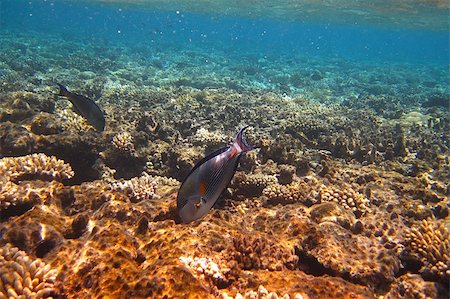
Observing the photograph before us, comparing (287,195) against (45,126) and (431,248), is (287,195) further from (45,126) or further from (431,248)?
(45,126)

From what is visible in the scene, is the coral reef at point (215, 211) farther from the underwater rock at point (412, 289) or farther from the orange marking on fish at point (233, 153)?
the orange marking on fish at point (233, 153)

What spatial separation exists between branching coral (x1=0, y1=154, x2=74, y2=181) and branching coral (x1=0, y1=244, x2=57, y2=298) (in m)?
2.88

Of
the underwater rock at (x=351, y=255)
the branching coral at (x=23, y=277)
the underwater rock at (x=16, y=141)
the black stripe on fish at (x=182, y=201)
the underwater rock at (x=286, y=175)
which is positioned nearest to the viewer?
the black stripe on fish at (x=182, y=201)

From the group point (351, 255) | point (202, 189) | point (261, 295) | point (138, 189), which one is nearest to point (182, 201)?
point (202, 189)

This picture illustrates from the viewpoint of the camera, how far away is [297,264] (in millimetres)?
4008

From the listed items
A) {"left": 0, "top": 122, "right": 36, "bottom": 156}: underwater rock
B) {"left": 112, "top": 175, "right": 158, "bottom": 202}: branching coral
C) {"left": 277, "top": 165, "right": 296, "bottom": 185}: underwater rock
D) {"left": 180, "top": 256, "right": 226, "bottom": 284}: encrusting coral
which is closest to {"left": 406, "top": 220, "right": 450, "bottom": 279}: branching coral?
{"left": 277, "top": 165, "right": 296, "bottom": 185}: underwater rock

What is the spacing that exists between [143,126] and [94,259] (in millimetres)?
5599

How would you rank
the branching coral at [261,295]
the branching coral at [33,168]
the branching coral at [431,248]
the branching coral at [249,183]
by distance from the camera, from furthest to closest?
the branching coral at [249,183] → the branching coral at [33,168] → the branching coral at [431,248] → the branching coral at [261,295]

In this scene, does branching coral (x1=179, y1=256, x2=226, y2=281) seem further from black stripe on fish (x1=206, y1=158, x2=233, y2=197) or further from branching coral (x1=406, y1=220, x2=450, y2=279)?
branching coral (x1=406, y1=220, x2=450, y2=279)

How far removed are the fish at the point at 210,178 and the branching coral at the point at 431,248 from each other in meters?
3.57

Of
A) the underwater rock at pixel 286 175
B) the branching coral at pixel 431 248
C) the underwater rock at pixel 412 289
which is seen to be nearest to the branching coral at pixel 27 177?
the underwater rock at pixel 286 175

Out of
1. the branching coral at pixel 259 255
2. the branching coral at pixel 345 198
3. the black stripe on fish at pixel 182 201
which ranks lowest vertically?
the branching coral at pixel 345 198

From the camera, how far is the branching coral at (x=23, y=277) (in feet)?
9.00

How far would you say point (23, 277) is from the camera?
2.89 meters
